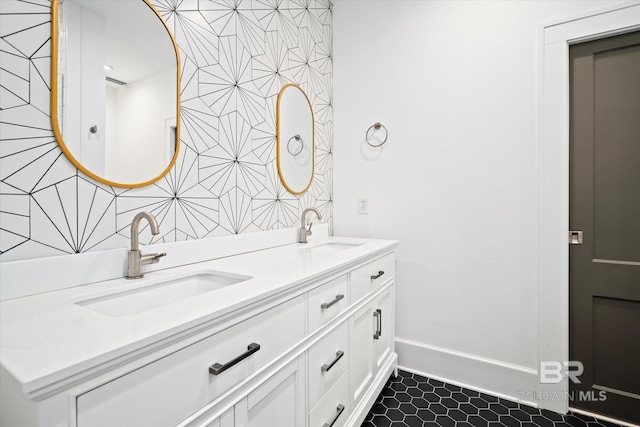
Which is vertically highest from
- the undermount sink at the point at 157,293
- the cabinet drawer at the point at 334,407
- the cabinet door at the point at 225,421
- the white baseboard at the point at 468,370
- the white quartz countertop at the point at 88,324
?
the white quartz countertop at the point at 88,324

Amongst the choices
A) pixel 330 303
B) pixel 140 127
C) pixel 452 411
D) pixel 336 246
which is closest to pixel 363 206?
pixel 336 246

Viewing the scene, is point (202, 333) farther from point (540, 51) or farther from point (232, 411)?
point (540, 51)

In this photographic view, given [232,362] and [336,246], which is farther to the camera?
[336,246]

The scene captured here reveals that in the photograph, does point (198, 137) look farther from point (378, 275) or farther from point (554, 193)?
point (554, 193)

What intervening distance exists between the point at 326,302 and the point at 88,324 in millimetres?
750

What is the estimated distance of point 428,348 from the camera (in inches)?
80.0

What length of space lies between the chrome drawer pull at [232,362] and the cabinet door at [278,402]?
0.12m


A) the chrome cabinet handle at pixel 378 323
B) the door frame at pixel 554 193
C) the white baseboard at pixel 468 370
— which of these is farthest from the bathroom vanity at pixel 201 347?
the door frame at pixel 554 193

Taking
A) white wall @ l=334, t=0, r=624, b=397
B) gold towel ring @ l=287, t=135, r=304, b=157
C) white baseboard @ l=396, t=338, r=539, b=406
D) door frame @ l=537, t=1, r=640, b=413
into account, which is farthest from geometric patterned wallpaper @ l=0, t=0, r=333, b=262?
door frame @ l=537, t=1, r=640, b=413

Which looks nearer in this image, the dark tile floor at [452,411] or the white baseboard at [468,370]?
the dark tile floor at [452,411]

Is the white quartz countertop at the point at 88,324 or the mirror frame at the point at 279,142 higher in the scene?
the mirror frame at the point at 279,142

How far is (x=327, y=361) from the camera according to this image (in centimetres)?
122

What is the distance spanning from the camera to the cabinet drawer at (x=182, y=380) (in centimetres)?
56

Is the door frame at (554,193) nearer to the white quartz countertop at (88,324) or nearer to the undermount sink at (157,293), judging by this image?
the white quartz countertop at (88,324)
